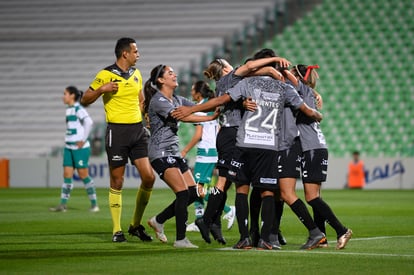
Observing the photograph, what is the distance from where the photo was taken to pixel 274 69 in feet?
32.7

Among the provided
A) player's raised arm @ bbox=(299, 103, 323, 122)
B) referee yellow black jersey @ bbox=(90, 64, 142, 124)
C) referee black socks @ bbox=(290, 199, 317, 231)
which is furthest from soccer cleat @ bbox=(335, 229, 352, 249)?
referee yellow black jersey @ bbox=(90, 64, 142, 124)

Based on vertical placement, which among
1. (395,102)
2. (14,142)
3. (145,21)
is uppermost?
(145,21)

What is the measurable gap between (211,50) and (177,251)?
2298cm

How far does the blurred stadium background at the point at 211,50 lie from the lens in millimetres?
30047

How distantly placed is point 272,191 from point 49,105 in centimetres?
2346

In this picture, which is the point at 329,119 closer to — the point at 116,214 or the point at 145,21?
the point at 145,21

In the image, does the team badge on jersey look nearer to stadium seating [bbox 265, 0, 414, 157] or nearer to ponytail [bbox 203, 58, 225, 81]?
ponytail [bbox 203, 58, 225, 81]

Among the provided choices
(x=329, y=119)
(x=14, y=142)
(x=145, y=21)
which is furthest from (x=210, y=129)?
(x=145, y=21)

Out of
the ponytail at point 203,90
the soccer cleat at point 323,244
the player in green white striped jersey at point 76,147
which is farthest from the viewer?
the player in green white striped jersey at point 76,147

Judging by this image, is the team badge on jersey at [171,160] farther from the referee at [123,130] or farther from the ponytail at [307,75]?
the ponytail at [307,75]

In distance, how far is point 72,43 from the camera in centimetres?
3497

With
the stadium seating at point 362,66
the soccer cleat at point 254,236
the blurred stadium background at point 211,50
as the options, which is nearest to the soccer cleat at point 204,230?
the soccer cleat at point 254,236

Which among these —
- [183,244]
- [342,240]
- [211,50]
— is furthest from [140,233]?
[211,50]

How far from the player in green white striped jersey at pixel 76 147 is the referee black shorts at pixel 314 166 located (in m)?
7.81
